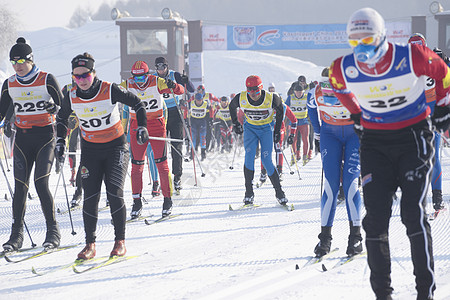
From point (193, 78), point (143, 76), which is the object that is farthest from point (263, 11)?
point (143, 76)

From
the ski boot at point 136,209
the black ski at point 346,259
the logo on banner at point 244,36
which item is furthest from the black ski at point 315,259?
the logo on banner at point 244,36

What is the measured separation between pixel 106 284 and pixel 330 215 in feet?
7.05

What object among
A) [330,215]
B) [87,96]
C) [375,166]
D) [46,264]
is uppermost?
[87,96]

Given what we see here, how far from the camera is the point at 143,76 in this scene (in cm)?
795

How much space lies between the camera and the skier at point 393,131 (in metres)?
3.68

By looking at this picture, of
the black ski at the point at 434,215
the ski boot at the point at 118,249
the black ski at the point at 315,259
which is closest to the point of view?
the black ski at the point at 315,259

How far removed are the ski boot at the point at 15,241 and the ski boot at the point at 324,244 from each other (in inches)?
121

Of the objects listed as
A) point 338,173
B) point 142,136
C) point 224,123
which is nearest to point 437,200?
point 338,173

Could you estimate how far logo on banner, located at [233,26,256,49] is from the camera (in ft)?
117

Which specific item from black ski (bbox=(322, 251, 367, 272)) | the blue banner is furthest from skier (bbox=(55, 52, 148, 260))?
the blue banner

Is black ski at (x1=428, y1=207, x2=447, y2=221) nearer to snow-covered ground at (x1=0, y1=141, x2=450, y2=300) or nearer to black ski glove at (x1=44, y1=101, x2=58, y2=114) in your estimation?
snow-covered ground at (x1=0, y1=141, x2=450, y2=300)

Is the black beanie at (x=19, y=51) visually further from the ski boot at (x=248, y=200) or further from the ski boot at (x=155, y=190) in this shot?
the ski boot at (x=155, y=190)

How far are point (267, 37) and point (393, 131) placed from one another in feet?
109

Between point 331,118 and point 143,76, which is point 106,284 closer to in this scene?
point 331,118
